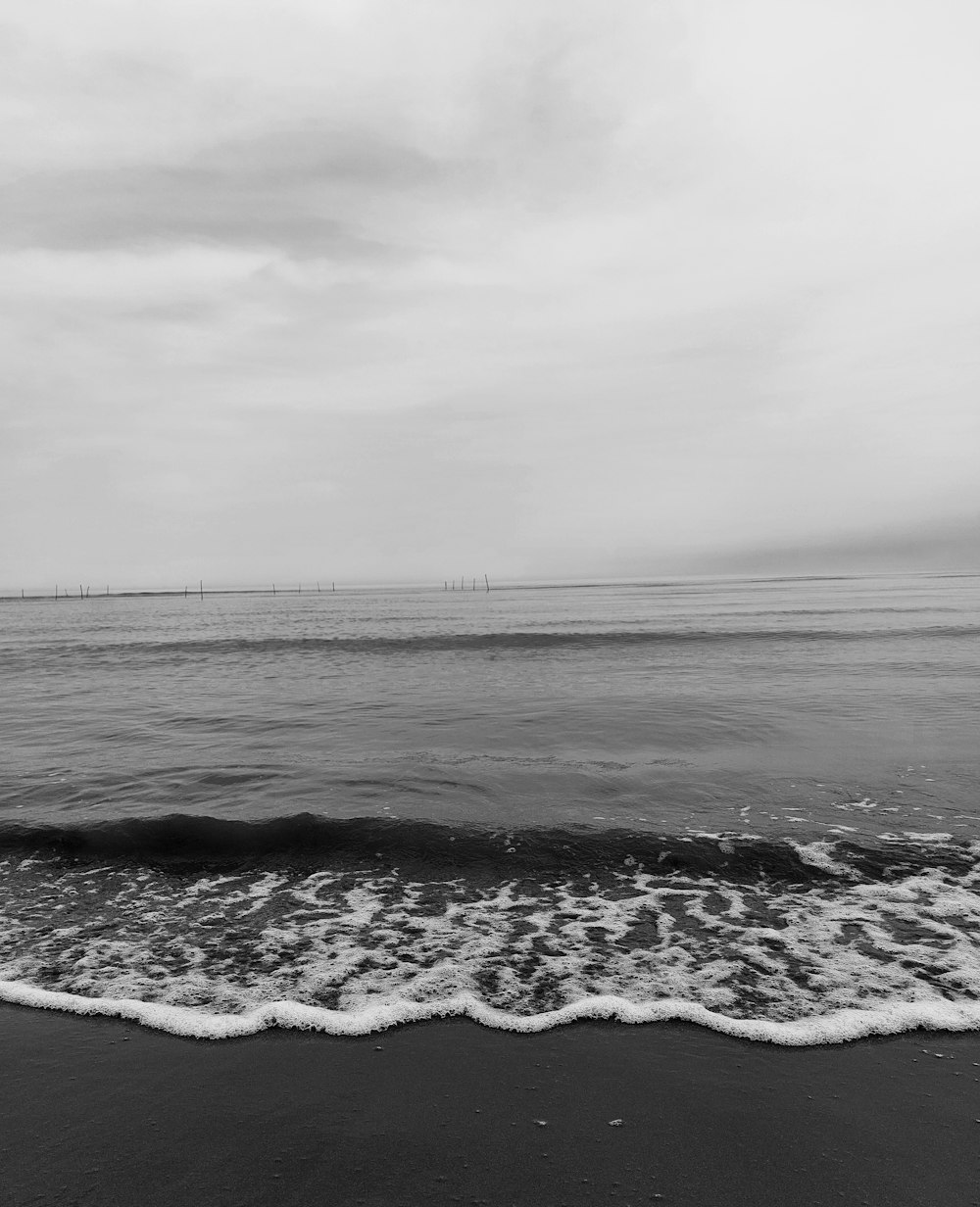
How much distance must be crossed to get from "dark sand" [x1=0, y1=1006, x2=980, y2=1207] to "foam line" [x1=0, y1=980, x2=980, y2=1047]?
3.2 inches

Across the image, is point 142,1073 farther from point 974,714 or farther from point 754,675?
point 754,675

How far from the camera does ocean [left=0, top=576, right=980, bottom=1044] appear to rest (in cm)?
476

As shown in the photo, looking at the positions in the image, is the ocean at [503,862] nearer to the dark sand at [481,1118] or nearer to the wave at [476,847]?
the wave at [476,847]

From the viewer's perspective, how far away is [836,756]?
35.5 feet

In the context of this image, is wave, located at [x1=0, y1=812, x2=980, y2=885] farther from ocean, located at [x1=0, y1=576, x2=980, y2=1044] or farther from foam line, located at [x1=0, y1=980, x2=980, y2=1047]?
foam line, located at [x1=0, y1=980, x2=980, y2=1047]

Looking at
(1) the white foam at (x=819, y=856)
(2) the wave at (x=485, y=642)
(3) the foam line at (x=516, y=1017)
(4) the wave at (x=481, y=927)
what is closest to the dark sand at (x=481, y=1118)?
(3) the foam line at (x=516, y=1017)

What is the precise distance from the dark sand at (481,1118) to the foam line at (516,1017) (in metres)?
0.08

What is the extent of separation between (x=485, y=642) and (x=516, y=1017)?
28936mm

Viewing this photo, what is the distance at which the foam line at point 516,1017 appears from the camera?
169 inches

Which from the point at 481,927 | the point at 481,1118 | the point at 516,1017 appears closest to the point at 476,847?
the point at 481,927

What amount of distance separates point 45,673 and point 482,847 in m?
22.4

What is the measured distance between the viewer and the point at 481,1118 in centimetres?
362

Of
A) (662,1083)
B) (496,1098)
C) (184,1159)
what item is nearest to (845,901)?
(662,1083)

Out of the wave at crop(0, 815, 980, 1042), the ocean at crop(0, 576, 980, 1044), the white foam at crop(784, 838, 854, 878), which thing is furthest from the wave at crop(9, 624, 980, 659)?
the white foam at crop(784, 838, 854, 878)
